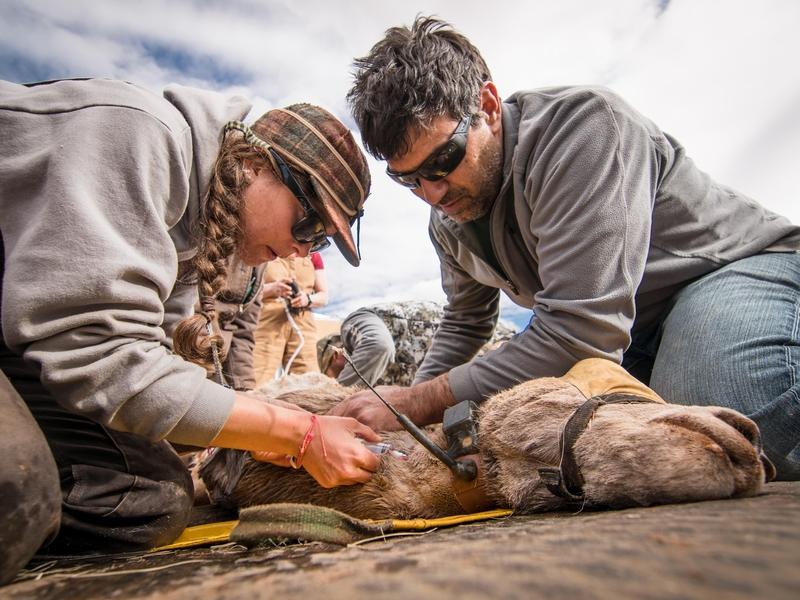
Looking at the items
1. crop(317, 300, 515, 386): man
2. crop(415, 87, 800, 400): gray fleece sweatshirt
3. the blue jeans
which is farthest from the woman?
crop(317, 300, 515, 386): man

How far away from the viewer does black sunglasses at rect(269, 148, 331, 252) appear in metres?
2.07

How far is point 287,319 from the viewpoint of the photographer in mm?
5895

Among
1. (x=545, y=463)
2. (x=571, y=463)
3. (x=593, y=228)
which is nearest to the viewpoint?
(x=571, y=463)

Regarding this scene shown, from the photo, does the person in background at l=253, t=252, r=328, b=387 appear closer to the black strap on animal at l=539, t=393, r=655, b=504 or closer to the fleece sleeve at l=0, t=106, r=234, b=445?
the fleece sleeve at l=0, t=106, r=234, b=445

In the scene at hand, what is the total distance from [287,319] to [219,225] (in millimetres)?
4066

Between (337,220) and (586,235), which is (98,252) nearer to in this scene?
(337,220)

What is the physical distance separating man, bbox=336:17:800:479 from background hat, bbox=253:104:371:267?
2.03 ft

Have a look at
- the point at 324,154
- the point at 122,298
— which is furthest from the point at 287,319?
the point at 122,298

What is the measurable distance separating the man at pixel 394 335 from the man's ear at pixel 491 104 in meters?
2.60

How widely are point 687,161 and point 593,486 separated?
7.69 ft

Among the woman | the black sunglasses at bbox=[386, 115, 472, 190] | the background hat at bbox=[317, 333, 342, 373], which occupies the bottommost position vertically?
the background hat at bbox=[317, 333, 342, 373]

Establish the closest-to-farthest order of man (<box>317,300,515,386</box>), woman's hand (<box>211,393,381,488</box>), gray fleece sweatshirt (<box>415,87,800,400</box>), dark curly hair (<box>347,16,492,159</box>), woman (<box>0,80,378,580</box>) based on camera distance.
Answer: woman (<box>0,80,378,580</box>)
woman's hand (<box>211,393,381,488</box>)
gray fleece sweatshirt (<box>415,87,800,400</box>)
dark curly hair (<box>347,16,492,159</box>)
man (<box>317,300,515,386</box>)

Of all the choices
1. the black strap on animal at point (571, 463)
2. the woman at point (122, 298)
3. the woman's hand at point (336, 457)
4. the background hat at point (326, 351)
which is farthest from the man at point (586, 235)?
the background hat at point (326, 351)

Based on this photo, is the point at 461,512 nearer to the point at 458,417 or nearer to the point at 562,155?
the point at 458,417
